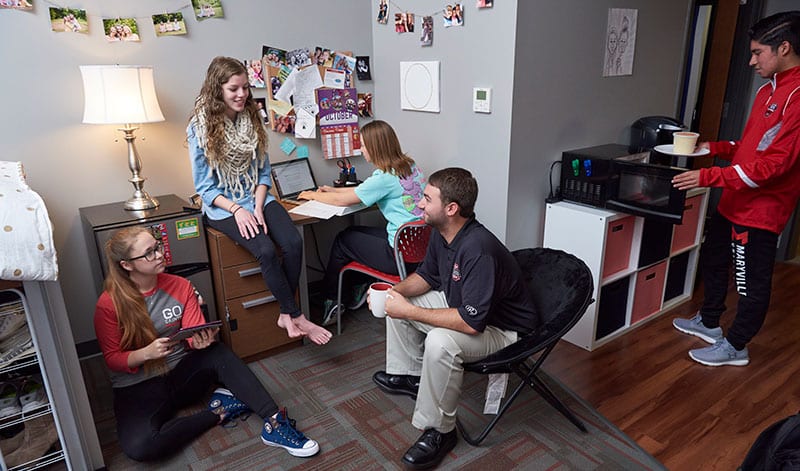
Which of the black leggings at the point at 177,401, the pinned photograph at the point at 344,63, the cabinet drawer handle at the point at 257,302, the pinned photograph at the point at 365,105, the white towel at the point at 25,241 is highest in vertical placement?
the pinned photograph at the point at 344,63

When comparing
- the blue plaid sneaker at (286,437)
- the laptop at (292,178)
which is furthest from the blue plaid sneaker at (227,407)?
the laptop at (292,178)

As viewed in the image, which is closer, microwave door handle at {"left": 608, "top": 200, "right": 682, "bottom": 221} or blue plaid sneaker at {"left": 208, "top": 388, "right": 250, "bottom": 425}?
blue plaid sneaker at {"left": 208, "top": 388, "right": 250, "bottom": 425}

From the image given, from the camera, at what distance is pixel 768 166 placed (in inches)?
88.2

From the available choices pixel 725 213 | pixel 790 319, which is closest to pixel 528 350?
pixel 725 213

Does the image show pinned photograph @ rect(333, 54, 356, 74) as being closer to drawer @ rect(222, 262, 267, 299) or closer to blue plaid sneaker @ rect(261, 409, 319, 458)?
drawer @ rect(222, 262, 267, 299)

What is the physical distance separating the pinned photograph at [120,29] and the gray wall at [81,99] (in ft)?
0.09

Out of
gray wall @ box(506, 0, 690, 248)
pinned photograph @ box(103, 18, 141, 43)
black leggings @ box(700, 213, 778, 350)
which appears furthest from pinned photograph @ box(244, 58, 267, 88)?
black leggings @ box(700, 213, 778, 350)

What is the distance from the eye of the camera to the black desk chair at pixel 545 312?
6.10 feet

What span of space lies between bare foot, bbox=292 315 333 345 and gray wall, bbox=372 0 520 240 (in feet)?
3.40

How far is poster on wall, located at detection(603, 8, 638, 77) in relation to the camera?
292 cm

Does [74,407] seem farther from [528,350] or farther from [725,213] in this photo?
[725,213]

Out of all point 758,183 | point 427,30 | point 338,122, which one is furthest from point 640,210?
point 338,122

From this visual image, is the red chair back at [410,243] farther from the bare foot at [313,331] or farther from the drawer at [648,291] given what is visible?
the drawer at [648,291]

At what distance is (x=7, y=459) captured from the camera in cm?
178
